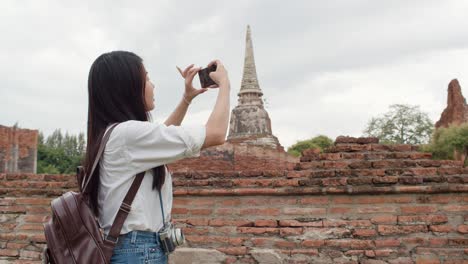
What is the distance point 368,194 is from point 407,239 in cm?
52

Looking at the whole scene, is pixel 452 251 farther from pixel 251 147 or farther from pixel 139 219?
pixel 251 147

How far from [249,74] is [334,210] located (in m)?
14.9

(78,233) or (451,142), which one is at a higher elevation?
(451,142)

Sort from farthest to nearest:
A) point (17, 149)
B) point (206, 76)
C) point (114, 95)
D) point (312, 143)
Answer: point (312, 143), point (17, 149), point (206, 76), point (114, 95)

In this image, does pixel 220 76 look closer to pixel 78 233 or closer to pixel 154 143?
pixel 154 143

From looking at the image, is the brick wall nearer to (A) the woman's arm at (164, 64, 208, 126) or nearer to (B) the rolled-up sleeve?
(A) the woman's arm at (164, 64, 208, 126)

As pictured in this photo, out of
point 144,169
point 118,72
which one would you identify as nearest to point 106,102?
point 118,72

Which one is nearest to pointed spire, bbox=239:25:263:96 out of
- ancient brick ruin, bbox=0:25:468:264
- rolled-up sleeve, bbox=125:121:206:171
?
ancient brick ruin, bbox=0:25:468:264

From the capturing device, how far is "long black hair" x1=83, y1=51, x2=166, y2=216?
73.5 inches

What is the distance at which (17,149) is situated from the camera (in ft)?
71.9

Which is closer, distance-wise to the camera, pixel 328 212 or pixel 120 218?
pixel 120 218

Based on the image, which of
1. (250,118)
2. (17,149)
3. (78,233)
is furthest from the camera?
(17,149)

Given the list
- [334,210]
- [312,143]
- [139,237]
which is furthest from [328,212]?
[312,143]

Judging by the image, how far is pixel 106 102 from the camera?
187 cm
